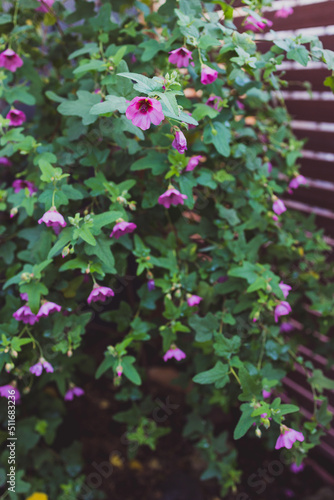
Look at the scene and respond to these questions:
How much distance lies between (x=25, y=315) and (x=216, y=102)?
0.89 meters

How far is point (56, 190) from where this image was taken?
1.21 meters

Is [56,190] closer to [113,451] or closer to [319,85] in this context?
[319,85]

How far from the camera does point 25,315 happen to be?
1.26 meters

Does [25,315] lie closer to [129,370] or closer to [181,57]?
[129,370]

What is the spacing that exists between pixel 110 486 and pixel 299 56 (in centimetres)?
193

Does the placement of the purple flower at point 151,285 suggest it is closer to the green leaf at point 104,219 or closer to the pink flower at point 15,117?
the green leaf at point 104,219

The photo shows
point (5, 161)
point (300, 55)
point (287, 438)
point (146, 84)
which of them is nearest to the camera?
point (146, 84)

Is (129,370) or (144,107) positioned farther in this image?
(129,370)

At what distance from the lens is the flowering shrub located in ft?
3.97

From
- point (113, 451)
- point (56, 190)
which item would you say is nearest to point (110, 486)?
point (113, 451)

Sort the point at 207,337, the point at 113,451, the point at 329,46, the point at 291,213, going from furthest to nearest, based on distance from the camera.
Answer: the point at 113,451
the point at 291,213
the point at 329,46
the point at 207,337

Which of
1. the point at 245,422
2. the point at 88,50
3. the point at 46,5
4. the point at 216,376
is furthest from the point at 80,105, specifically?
the point at 245,422

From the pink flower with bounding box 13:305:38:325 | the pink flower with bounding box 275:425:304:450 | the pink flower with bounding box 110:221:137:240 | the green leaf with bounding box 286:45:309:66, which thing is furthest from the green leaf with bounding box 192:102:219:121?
the pink flower with bounding box 275:425:304:450

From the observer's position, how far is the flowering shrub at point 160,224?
1.21 m
